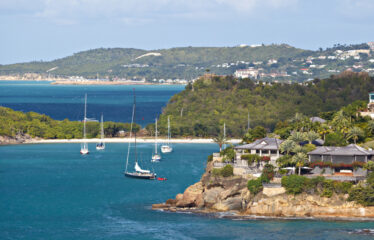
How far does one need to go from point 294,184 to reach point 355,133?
652 inches

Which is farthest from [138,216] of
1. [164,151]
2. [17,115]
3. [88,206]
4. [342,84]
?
[342,84]

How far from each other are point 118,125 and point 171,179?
192 ft

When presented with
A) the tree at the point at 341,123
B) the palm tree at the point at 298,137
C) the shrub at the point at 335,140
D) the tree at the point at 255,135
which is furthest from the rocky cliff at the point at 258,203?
the tree at the point at 255,135

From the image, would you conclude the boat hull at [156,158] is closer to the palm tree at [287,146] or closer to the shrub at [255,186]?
the palm tree at [287,146]

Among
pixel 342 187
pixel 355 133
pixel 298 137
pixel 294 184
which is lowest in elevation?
pixel 342 187

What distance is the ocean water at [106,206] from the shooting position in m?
63.3

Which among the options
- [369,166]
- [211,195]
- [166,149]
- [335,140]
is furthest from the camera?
[166,149]

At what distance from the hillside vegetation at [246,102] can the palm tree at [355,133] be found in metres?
65.9

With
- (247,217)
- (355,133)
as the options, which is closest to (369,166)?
(355,133)

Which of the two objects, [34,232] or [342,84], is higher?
[342,84]

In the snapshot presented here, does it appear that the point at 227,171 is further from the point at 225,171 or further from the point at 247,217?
the point at 247,217

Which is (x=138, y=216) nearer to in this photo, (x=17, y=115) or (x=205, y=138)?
(x=205, y=138)

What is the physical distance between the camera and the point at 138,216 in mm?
71000

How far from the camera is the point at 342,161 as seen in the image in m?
72.0
